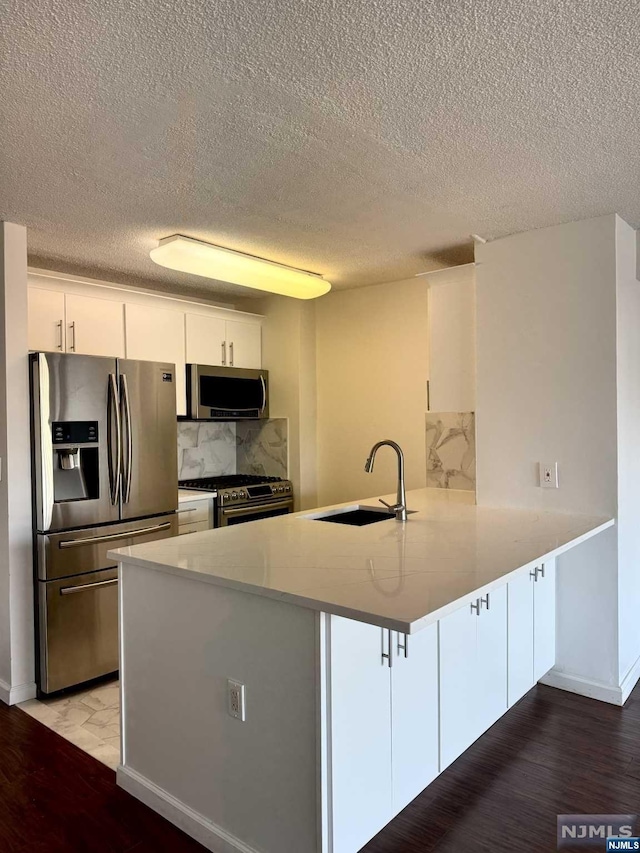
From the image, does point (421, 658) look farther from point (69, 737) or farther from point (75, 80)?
point (75, 80)

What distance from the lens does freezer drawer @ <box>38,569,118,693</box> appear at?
9.92ft

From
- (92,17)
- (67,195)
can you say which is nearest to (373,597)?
(92,17)

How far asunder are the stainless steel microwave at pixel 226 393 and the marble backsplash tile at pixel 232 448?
237 mm

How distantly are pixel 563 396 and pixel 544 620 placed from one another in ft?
3.64

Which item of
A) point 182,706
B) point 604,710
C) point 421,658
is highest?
point 421,658

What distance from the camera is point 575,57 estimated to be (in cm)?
158

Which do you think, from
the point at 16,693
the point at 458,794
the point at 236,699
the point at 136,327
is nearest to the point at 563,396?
the point at 458,794

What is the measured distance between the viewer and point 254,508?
431 centimetres

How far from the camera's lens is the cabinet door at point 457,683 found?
2.13 meters

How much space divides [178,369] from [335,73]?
281 centimetres

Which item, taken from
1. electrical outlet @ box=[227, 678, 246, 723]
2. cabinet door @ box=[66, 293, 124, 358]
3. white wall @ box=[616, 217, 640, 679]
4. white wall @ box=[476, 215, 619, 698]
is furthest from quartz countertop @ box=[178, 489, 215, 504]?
white wall @ box=[616, 217, 640, 679]

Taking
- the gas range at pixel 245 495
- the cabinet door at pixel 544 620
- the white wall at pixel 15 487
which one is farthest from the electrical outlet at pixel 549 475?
the white wall at pixel 15 487

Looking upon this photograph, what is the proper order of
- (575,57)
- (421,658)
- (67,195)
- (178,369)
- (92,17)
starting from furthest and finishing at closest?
(178,369)
(67,195)
(421,658)
(575,57)
(92,17)

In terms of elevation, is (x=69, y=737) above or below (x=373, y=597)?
below
